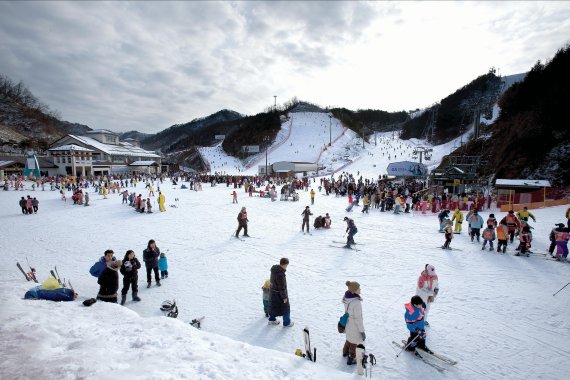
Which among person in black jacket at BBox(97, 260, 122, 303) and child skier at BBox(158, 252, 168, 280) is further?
child skier at BBox(158, 252, 168, 280)

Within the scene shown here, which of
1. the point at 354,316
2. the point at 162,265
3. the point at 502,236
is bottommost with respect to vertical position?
the point at 162,265

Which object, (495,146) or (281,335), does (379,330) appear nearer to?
(281,335)

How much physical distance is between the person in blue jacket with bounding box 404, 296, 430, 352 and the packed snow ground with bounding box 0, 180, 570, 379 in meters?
0.27

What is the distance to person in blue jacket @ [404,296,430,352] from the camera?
173 inches

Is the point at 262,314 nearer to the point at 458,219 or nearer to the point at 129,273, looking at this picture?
the point at 129,273

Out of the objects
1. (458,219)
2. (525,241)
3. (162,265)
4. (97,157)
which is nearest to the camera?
(162,265)

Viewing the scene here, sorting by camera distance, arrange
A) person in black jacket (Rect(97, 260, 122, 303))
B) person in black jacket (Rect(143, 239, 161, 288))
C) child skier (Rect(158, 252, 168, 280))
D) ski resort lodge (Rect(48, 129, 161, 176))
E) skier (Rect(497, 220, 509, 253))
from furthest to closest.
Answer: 1. ski resort lodge (Rect(48, 129, 161, 176))
2. skier (Rect(497, 220, 509, 253))
3. child skier (Rect(158, 252, 168, 280))
4. person in black jacket (Rect(143, 239, 161, 288))
5. person in black jacket (Rect(97, 260, 122, 303))

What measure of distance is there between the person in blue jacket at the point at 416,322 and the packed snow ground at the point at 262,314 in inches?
10.7

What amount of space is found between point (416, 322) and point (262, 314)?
2892mm

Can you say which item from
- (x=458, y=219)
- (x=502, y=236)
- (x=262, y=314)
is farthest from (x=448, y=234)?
(x=262, y=314)

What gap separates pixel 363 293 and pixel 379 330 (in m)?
1.51

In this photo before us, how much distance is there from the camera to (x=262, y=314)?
5.86 metres

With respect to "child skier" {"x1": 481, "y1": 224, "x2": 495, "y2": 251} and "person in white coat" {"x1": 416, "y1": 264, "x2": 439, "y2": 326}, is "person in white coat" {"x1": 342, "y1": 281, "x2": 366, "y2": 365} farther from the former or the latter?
"child skier" {"x1": 481, "y1": 224, "x2": 495, "y2": 251}

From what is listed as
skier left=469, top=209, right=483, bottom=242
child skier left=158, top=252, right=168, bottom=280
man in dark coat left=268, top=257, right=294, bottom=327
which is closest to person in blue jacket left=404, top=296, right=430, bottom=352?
man in dark coat left=268, top=257, right=294, bottom=327
